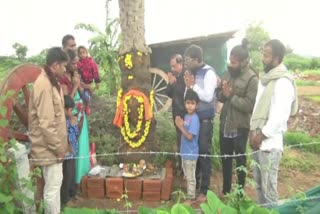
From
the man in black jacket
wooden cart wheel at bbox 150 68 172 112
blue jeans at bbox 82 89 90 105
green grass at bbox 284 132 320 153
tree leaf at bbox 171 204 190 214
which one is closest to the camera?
tree leaf at bbox 171 204 190 214

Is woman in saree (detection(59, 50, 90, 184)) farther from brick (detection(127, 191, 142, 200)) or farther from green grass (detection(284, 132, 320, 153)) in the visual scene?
green grass (detection(284, 132, 320, 153))

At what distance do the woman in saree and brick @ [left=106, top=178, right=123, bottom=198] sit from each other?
1.06ft

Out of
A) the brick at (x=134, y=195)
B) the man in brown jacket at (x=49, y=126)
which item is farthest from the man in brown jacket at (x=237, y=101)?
the man in brown jacket at (x=49, y=126)

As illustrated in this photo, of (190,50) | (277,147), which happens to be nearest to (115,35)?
(190,50)

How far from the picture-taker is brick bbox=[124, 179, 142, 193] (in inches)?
192

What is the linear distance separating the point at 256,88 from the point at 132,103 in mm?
1448

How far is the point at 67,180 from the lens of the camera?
466 cm

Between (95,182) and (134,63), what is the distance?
4.51 ft

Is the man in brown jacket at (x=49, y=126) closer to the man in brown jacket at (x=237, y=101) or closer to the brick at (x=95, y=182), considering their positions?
the brick at (x=95, y=182)

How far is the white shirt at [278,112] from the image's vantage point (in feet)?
12.4

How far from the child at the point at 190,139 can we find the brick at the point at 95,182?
897 mm

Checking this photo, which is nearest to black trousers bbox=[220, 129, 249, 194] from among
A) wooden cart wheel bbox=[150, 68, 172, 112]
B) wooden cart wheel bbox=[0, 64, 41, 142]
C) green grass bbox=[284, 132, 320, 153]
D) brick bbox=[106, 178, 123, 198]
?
brick bbox=[106, 178, 123, 198]

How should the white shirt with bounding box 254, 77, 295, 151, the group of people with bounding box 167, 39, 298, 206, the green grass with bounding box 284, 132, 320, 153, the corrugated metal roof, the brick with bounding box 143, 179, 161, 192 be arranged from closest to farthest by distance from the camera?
the white shirt with bounding box 254, 77, 295, 151 → the group of people with bounding box 167, 39, 298, 206 → the brick with bounding box 143, 179, 161, 192 → the green grass with bounding box 284, 132, 320, 153 → the corrugated metal roof

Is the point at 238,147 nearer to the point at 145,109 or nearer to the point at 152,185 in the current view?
the point at 152,185
